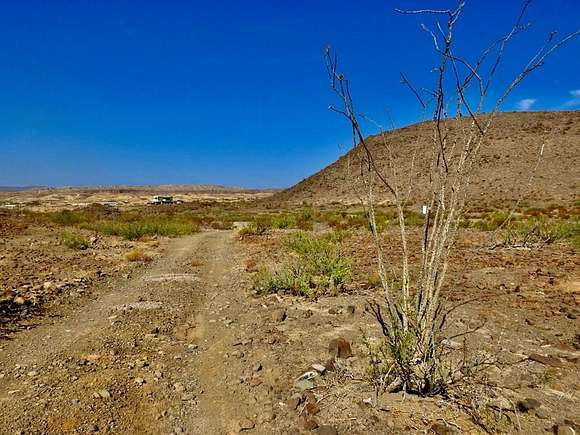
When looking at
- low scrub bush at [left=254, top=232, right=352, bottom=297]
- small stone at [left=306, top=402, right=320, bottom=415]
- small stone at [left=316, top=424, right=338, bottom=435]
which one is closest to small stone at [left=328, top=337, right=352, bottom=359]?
small stone at [left=306, top=402, right=320, bottom=415]

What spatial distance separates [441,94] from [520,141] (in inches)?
2038

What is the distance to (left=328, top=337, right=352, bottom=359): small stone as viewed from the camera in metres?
4.11

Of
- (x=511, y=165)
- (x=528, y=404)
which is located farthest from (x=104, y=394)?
(x=511, y=165)

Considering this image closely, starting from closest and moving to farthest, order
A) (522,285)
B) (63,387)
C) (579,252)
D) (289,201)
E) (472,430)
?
(472,430)
(63,387)
(522,285)
(579,252)
(289,201)

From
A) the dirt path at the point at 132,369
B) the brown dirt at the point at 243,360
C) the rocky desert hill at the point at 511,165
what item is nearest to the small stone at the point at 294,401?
the brown dirt at the point at 243,360

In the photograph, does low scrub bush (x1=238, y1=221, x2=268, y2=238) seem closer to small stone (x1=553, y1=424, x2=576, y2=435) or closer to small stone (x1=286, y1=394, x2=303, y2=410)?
small stone (x1=286, y1=394, x2=303, y2=410)

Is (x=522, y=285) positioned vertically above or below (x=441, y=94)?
below

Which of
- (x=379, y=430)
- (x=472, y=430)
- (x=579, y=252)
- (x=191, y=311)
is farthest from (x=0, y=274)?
(x=579, y=252)

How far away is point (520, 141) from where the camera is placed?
156 ft

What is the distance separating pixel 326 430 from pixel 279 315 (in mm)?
2609

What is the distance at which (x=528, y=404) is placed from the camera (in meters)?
3.09

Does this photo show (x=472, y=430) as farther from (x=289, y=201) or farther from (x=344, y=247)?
(x=289, y=201)

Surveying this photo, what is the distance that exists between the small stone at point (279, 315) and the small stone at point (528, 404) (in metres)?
2.89

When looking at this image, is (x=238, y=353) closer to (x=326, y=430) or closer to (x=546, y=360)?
(x=326, y=430)
